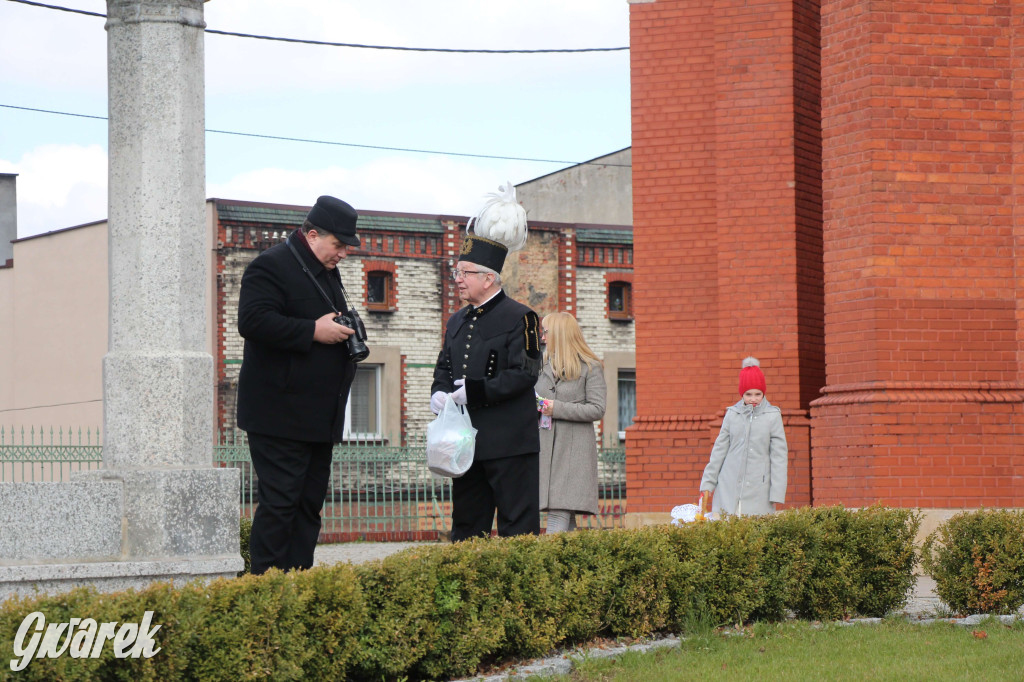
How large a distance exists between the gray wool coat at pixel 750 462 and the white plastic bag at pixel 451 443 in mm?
3438

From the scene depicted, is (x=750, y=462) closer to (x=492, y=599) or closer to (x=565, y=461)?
(x=565, y=461)

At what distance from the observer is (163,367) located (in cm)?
622

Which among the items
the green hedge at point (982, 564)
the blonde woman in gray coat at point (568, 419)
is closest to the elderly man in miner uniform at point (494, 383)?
the green hedge at point (982, 564)

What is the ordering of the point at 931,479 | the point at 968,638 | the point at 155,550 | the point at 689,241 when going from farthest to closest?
1. the point at 689,241
2. the point at 931,479
3. the point at 968,638
4. the point at 155,550

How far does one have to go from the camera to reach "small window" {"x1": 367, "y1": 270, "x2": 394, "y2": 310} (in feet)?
95.0

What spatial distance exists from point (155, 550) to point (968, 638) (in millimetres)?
3824

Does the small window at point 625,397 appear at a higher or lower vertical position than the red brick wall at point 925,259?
lower

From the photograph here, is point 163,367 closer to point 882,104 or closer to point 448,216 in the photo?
point 882,104

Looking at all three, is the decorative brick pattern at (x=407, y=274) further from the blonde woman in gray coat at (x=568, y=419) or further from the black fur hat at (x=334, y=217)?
the black fur hat at (x=334, y=217)

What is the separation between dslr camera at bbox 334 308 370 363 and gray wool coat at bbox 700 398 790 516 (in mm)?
4037

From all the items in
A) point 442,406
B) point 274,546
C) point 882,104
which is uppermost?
point 882,104

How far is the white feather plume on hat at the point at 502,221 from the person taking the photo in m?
7.08

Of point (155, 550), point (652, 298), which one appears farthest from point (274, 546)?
point (652, 298)

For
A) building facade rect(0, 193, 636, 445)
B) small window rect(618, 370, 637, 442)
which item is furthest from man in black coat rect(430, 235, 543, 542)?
small window rect(618, 370, 637, 442)
